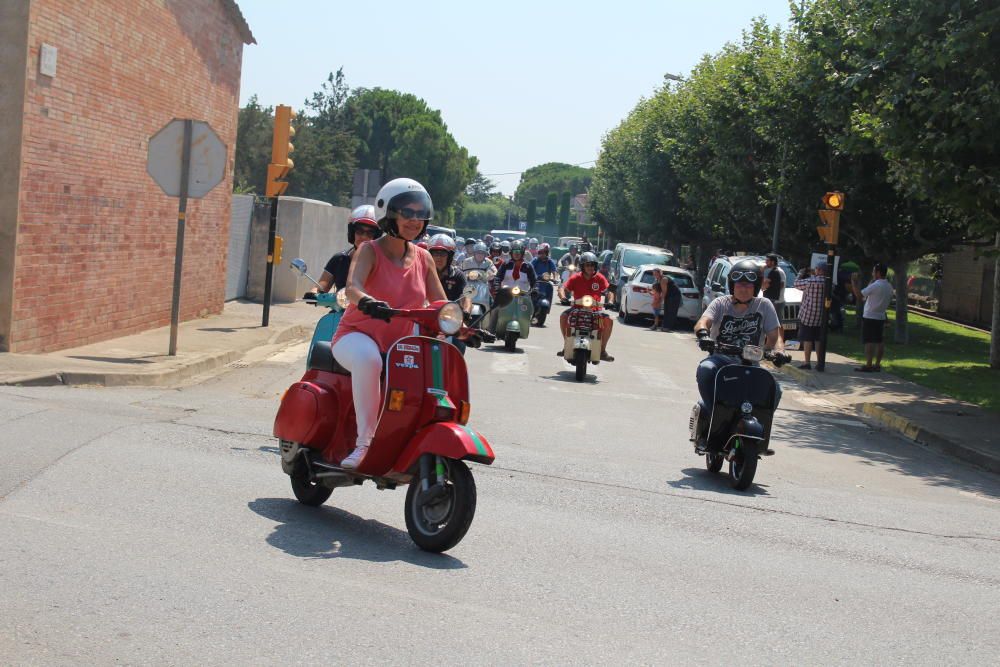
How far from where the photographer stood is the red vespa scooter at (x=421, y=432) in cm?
612

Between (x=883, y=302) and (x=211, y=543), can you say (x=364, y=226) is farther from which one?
(x=883, y=302)

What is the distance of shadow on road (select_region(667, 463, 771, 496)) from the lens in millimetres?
9453

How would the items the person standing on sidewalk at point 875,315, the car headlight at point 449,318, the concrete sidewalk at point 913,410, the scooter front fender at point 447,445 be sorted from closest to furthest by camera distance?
1. the scooter front fender at point 447,445
2. the car headlight at point 449,318
3. the concrete sidewalk at point 913,410
4. the person standing on sidewalk at point 875,315

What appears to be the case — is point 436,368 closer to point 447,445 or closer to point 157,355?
point 447,445

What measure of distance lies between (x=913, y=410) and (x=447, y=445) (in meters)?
12.1

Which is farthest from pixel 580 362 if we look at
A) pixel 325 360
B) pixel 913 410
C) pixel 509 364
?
pixel 325 360

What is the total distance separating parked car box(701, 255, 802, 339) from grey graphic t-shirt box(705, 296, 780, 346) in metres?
12.2

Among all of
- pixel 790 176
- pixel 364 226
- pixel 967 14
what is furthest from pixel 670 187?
pixel 364 226

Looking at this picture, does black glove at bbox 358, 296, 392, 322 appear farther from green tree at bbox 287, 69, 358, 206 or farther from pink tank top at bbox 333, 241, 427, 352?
green tree at bbox 287, 69, 358, 206

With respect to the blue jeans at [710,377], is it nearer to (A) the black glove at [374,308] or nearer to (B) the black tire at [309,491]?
(B) the black tire at [309,491]

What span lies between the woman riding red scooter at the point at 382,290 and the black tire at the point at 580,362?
995 centimetres

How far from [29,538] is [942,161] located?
44.9 feet

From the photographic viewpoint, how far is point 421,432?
6297mm

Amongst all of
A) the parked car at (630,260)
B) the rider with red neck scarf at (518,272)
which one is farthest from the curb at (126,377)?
the parked car at (630,260)
